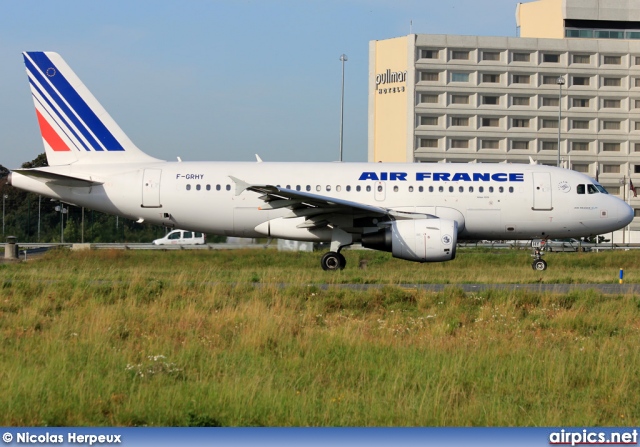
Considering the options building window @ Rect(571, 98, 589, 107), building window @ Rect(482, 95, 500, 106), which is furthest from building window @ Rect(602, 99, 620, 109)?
building window @ Rect(482, 95, 500, 106)

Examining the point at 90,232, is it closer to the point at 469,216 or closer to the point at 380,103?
the point at 469,216

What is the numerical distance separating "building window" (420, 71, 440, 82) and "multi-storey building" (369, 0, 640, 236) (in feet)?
0.37

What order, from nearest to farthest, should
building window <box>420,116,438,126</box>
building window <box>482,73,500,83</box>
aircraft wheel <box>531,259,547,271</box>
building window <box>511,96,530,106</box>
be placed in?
aircraft wheel <box>531,259,547,271</box>
building window <box>420,116,438,126</box>
building window <box>482,73,500,83</box>
building window <box>511,96,530,106</box>

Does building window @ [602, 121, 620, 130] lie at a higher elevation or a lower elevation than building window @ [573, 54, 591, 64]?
lower

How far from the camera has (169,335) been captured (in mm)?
12750

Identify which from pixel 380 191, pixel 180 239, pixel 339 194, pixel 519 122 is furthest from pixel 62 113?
pixel 519 122

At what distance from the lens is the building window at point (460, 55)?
9425 cm

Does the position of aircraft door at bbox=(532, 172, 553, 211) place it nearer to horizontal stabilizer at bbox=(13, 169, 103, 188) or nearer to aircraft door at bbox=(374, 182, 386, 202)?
aircraft door at bbox=(374, 182, 386, 202)

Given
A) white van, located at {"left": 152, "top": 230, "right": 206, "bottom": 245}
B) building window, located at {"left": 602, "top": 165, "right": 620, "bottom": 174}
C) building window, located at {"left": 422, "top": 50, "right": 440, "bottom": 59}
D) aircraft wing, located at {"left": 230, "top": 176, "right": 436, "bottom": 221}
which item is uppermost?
building window, located at {"left": 422, "top": 50, "right": 440, "bottom": 59}

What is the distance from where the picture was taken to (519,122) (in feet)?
311

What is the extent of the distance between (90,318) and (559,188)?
18.2 m

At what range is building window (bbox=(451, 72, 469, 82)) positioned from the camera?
94062 millimetres

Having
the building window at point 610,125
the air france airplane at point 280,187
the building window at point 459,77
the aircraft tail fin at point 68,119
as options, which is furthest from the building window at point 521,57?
the aircraft tail fin at point 68,119

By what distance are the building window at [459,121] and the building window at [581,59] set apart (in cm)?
1453
